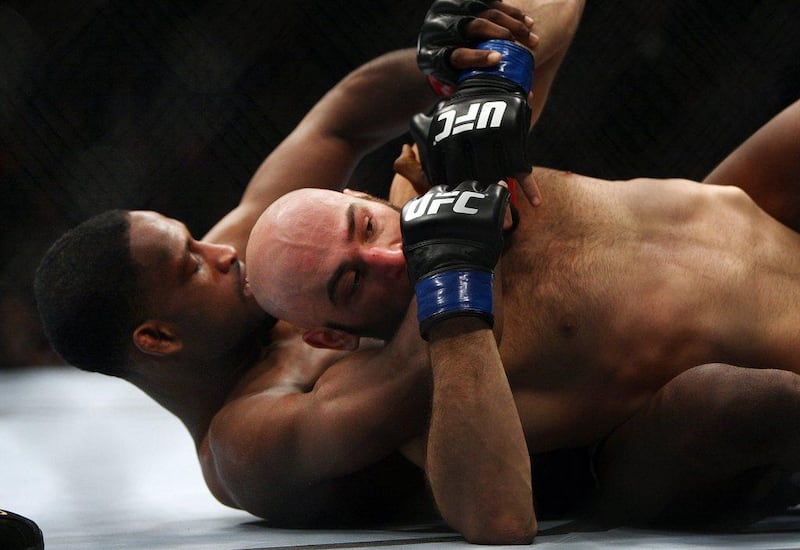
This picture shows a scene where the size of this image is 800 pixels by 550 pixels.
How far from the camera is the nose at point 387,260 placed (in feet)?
4.06

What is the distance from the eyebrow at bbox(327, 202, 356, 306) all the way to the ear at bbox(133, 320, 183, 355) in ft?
1.28

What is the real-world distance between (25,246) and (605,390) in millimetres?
1392

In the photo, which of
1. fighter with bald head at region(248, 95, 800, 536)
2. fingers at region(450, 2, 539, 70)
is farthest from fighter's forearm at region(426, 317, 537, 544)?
fingers at region(450, 2, 539, 70)

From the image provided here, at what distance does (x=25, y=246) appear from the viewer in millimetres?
2139

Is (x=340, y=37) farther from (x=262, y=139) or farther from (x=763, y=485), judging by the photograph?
(x=763, y=485)

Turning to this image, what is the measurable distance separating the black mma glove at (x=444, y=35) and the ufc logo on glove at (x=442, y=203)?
0.90ft

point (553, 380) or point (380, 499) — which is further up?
point (553, 380)

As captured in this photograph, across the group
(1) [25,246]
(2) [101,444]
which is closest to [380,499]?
(2) [101,444]

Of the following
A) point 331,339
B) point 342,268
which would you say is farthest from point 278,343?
point 342,268

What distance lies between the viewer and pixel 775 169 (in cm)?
158

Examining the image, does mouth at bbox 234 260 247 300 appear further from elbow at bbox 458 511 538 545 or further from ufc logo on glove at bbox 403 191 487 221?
elbow at bbox 458 511 538 545

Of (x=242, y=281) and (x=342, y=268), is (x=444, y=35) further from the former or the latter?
(x=242, y=281)

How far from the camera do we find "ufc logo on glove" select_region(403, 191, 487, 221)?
1.08 metres

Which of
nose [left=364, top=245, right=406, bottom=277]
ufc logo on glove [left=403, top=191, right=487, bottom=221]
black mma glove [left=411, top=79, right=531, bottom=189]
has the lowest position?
nose [left=364, top=245, right=406, bottom=277]
